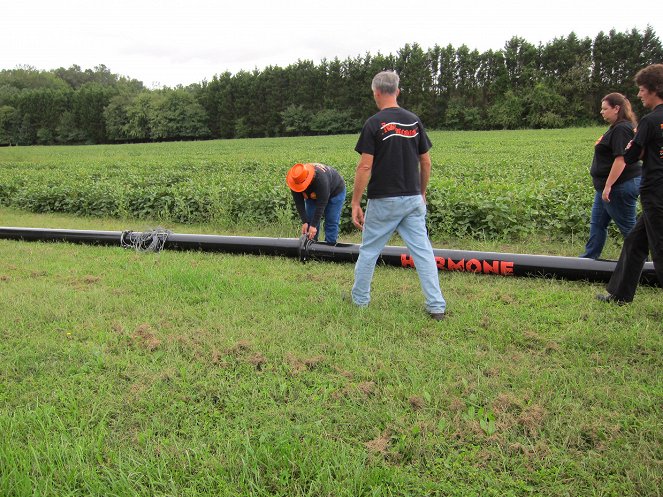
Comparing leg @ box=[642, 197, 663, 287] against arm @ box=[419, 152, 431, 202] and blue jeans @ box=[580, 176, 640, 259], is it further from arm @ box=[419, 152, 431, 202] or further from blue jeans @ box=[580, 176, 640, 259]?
arm @ box=[419, 152, 431, 202]

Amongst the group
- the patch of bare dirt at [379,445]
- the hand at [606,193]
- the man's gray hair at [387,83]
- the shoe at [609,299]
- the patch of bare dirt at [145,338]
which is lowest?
the patch of bare dirt at [379,445]

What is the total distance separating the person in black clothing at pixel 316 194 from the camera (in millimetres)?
5160

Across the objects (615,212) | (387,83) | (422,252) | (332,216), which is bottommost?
(422,252)

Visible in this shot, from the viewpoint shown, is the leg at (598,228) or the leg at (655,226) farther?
the leg at (598,228)

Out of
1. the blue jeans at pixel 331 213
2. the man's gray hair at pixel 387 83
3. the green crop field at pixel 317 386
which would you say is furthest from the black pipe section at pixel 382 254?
the man's gray hair at pixel 387 83

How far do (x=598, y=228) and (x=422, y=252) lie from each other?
2.56 metres

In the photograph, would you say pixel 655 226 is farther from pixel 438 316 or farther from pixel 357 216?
pixel 357 216

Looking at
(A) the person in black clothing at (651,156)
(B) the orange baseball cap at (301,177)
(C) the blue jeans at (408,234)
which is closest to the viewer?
(A) the person in black clothing at (651,156)

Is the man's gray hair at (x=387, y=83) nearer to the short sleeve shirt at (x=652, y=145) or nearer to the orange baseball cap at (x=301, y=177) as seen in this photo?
the orange baseball cap at (x=301, y=177)

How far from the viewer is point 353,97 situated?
203 feet

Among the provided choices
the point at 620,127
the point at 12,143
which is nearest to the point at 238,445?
the point at 620,127

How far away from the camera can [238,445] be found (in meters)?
2.37

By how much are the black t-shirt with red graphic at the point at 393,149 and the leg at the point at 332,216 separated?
7.04ft

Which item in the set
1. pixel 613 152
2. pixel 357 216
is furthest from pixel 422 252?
pixel 613 152
